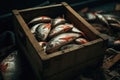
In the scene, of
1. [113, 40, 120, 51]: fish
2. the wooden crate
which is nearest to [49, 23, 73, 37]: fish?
the wooden crate

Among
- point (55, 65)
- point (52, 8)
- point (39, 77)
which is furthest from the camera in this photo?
point (52, 8)

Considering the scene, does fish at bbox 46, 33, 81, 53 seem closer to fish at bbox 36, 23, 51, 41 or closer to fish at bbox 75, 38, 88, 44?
fish at bbox 75, 38, 88, 44

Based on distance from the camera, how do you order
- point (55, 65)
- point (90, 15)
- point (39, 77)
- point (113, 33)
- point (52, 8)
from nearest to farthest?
point (55, 65) → point (39, 77) → point (52, 8) → point (113, 33) → point (90, 15)

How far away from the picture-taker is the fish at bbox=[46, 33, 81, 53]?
2910 millimetres

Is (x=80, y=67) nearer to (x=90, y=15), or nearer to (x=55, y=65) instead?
(x=55, y=65)

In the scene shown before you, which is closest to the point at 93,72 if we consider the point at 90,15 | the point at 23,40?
the point at 23,40

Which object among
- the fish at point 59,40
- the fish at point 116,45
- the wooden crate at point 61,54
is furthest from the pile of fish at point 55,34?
the fish at point 116,45

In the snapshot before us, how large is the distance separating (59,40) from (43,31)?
0.35m

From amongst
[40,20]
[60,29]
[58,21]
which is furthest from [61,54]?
[40,20]

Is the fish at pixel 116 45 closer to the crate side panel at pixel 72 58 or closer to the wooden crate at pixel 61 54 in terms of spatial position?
the wooden crate at pixel 61 54

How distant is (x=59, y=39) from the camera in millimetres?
→ 3020

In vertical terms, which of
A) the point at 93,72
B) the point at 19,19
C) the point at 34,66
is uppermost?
the point at 19,19

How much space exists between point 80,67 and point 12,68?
948 millimetres

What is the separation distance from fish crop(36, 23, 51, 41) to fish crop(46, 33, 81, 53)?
19 cm
